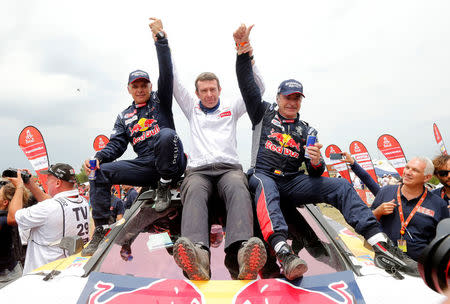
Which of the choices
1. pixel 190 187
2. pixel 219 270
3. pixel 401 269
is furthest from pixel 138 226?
pixel 401 269

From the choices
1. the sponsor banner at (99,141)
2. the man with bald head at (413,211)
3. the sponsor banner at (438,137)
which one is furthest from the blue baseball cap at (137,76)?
the sponsor banner at (438,137)

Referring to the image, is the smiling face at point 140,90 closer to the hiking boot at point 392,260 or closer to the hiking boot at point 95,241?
the hiking boot at point 95,241

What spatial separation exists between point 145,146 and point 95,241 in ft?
3.64

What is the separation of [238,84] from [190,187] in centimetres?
115

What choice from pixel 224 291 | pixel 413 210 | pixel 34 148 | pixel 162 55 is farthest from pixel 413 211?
pixel 34 148

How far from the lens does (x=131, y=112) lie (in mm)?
3408

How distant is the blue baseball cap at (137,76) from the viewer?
337 centimetres

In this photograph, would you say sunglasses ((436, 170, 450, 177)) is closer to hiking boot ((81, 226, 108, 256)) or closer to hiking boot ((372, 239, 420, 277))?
hiking boot ((372, 239, 420, 277))

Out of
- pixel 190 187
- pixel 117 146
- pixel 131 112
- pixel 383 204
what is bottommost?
pixel 383 204

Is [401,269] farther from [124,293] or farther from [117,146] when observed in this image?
[117,146]

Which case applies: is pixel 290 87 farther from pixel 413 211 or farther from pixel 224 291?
pixel 224 291

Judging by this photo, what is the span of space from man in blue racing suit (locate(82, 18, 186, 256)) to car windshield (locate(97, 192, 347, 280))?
0.17 m

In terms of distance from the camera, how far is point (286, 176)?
2.86 m

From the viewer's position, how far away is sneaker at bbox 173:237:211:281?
1.83m
